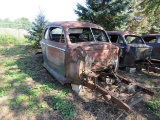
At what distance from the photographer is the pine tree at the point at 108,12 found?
10545mm

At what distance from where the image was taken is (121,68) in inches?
279

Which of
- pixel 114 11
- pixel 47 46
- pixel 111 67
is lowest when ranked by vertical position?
pixel 111 67

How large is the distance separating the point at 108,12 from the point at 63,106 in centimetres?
833

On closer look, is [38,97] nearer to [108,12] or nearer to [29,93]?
[29,93]

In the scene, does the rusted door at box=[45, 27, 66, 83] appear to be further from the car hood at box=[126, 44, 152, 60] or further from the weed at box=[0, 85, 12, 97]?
the car hood at box=[126, 44, 152, 60]

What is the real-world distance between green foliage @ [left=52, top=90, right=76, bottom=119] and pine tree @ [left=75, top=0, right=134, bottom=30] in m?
7.75

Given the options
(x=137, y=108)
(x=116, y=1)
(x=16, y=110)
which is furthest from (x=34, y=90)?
(x=116, y=1)

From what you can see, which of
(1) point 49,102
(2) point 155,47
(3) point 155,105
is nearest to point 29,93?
(1) point 49,102

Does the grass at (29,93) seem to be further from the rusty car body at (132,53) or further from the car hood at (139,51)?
the car hood at (139,51)

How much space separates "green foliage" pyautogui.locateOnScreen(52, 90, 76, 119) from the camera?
3.54m

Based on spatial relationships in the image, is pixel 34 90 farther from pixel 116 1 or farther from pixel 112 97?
pixel 116 1

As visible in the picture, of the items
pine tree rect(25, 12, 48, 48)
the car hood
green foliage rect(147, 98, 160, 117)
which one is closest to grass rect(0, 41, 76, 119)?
green foliage rect(147, 98, 160, 117)

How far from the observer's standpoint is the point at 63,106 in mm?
3787

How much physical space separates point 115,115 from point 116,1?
30.8ft
